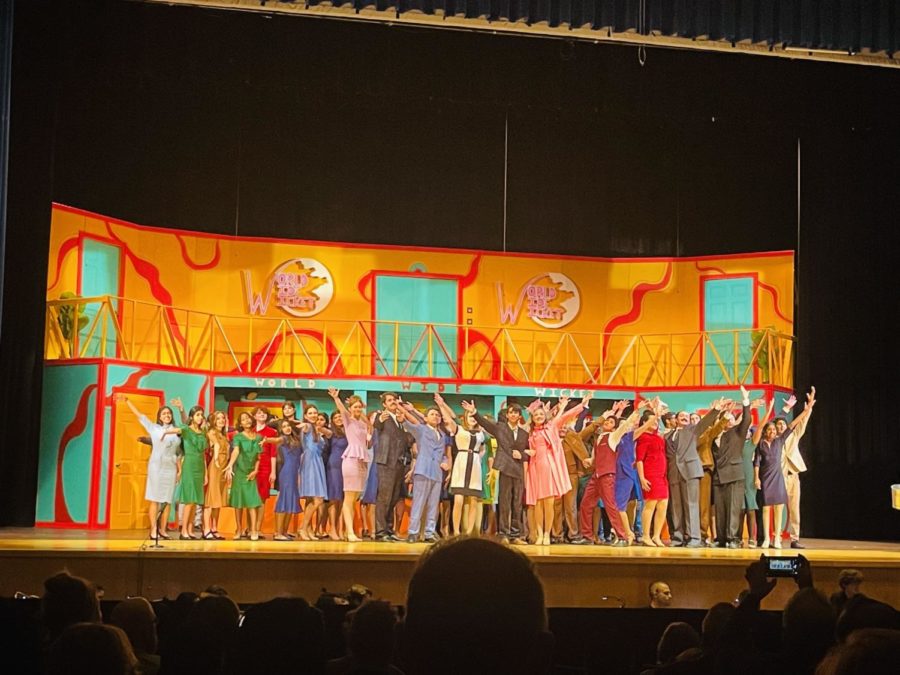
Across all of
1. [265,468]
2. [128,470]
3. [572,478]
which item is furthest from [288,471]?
[128,470]

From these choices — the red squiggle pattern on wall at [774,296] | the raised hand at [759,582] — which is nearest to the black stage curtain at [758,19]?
the raised hand at [759,582]

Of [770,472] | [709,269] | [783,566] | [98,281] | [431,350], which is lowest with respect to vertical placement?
[783,566]

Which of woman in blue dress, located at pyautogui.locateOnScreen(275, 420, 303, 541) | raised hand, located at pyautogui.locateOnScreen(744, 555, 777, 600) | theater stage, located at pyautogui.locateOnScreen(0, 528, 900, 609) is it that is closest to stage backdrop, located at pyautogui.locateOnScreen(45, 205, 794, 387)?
woman in blue dress, located at pyautogui.locateOnScreen(275, 420, 303, 541)

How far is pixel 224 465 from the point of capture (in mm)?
10219

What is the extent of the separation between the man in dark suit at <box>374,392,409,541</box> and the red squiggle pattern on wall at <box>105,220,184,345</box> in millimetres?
3931

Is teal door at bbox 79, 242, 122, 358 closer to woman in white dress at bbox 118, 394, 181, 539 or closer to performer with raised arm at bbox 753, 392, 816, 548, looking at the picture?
woman in white dress at bbox 118, 394, 181, 539

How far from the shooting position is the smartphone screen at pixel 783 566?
3.66 m

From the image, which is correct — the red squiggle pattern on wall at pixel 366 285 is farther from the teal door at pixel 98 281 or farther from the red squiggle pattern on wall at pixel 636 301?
the red squiggle pattern on wall at pixel 636 301

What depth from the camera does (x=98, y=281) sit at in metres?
13.0

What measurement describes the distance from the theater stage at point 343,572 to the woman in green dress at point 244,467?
7.68 feet

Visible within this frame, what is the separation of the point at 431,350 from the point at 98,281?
3893mm

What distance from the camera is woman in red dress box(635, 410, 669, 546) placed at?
10.3m

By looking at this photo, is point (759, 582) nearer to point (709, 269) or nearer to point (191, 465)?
point (191, 465)

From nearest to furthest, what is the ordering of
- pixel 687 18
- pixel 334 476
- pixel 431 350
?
pixel 687 18 < pixel 334 476 < pixel 431 350
